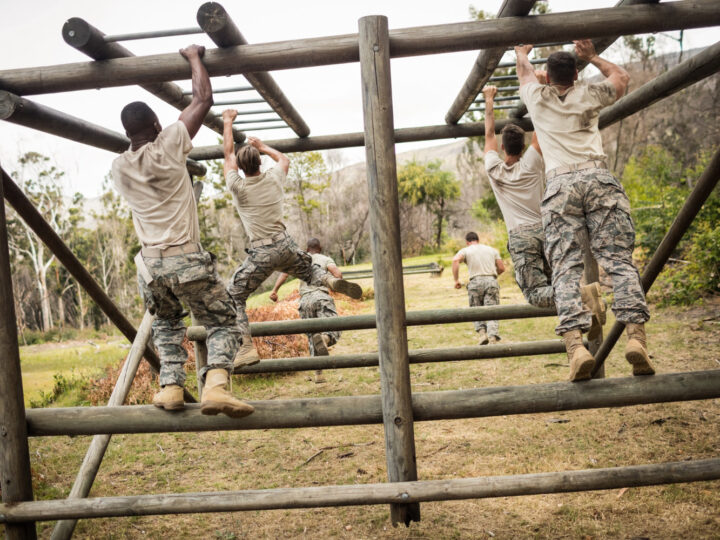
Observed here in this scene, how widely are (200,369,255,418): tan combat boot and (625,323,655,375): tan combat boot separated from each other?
2082 millimetres

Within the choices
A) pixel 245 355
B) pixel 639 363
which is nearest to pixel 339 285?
pixel 245 355

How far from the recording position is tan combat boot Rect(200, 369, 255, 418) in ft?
9.27

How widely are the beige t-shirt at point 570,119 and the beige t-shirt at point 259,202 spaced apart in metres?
2.40

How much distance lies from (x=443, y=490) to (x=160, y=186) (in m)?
2.29

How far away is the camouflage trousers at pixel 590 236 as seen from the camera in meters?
2.95

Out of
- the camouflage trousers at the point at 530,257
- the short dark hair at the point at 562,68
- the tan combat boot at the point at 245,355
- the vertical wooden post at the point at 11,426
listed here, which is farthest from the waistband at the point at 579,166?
the vertical wooden post at the point at 11,426

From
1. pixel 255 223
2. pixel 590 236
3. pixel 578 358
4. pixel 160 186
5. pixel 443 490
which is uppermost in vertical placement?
pixel 160 186

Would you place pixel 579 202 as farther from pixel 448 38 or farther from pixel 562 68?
pixel 448 38

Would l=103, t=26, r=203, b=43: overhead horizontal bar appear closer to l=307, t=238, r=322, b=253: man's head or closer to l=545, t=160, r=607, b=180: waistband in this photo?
l=545, t=160, r=607, b=180: waistband

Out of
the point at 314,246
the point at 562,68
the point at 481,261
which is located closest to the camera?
the point at 562,68

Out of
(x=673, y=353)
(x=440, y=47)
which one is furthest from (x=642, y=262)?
(x=440, y=47)

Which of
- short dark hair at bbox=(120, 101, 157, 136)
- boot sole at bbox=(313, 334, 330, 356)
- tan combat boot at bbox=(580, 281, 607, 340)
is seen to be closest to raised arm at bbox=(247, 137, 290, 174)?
short dark hair at bbox=(120, 101, 157, 136)

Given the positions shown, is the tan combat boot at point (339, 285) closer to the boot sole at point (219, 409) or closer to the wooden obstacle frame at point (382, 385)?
the wooden obstacle frame at point (382, 385)

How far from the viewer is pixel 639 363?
2867 millimetres
